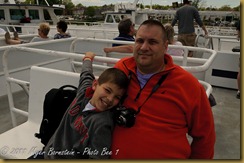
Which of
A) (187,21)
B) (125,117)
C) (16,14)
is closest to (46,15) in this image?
(16,14)

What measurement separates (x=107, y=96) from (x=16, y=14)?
33.2 ft

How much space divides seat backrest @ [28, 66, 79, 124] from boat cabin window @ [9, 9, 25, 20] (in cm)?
907

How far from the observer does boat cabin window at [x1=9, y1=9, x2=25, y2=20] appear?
32.5ft

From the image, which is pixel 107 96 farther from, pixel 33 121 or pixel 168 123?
pixel 33 121

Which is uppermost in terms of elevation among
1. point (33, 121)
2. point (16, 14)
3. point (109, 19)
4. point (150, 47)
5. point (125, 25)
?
point (16, 14)

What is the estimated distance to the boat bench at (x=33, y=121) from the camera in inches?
67.3

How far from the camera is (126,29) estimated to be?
3268 mm

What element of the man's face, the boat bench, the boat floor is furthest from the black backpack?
the boat floor

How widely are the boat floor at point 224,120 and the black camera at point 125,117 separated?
4.38ft

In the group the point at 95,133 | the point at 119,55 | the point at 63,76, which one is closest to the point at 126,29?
the point at 119,55

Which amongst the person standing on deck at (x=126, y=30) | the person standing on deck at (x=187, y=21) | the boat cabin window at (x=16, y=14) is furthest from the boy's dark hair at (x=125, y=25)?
the boat cabin window at (x=16, y=14)

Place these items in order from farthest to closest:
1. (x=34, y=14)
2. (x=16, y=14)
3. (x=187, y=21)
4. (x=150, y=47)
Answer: (x=34, y=14) → (x=16, y=14) → (x=187, y=21) → (x=150, y=47)

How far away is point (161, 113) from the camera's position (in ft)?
4.34

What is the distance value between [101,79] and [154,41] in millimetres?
380
